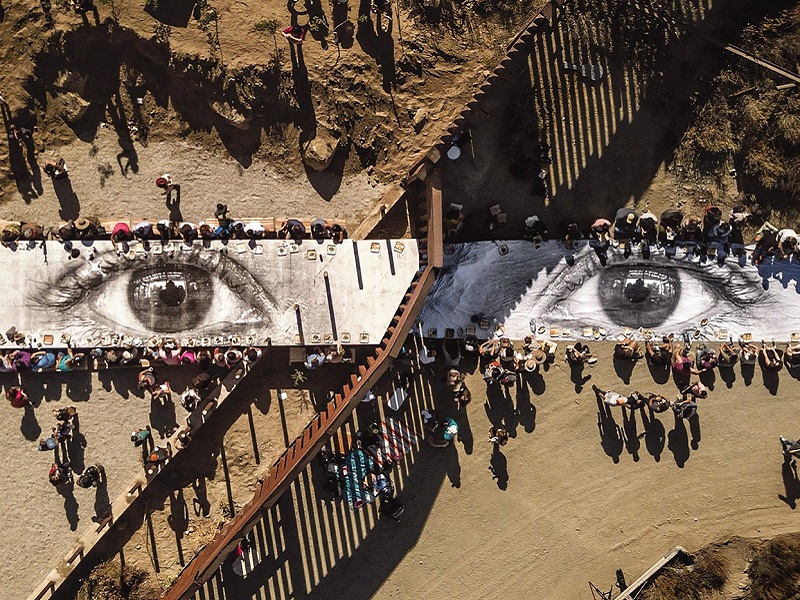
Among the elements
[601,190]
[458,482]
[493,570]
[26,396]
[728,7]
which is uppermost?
[728,7]

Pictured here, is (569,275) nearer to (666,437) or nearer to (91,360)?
(666,437)

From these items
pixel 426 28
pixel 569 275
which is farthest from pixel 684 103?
pixel 426 28

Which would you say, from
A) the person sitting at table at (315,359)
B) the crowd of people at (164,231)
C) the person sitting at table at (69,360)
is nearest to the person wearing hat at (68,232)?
the crowd of people at (164,231)

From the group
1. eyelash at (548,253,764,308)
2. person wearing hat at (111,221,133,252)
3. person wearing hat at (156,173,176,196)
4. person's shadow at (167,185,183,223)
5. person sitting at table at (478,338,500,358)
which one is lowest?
person sitting at table at (478,338,500,358)

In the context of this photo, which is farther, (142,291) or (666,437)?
(666,437)

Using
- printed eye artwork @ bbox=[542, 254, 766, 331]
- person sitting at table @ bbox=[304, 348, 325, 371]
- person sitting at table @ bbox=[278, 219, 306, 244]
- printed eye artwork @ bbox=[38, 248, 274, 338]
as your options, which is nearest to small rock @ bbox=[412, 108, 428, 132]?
person sitting at table @ bbox=[278, 219, 306, 244]

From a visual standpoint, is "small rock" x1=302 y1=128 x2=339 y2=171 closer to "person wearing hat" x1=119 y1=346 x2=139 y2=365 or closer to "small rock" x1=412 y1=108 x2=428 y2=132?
"small rock" x1=412 y1=108 x2=428 y2=132

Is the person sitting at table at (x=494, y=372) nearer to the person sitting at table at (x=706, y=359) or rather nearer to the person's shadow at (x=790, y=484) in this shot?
the person sitting at table at (x=706, y=359)

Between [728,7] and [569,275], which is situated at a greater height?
[728,7]
